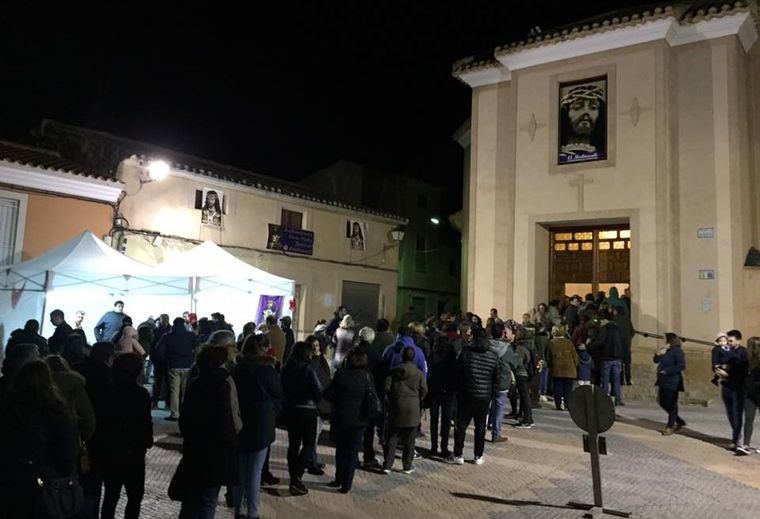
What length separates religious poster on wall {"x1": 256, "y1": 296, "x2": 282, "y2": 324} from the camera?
53.0 feet

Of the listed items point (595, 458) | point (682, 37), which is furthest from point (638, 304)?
point (595, 458)

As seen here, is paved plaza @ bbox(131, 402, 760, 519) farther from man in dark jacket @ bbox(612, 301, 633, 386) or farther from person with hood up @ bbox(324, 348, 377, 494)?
man in dark jacket @ bbox(612, 301, 633, 386)

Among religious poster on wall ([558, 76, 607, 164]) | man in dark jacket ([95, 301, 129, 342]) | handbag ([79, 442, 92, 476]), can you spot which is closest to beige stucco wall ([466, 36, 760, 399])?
religious poster on wall ([558, 76, 607, 164])

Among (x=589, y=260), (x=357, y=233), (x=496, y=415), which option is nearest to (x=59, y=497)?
(x=496, y=415)

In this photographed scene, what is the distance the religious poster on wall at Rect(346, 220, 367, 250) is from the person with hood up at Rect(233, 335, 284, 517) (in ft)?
65.3

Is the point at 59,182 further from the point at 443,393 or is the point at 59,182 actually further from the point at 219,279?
the point at 443,393

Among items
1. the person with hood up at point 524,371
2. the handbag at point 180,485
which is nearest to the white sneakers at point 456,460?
the person with hood up at point 524,371

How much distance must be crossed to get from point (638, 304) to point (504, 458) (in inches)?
337

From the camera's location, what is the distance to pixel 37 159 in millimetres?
14523

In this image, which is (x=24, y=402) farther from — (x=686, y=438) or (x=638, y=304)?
(x=638, y=304)

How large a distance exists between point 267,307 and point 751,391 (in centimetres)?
1198

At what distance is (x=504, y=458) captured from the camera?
26.6ft

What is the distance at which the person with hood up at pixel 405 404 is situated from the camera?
276 inches

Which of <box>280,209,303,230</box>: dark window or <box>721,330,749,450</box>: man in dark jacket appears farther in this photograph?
<box>280,209,303,230</box>: dark window
